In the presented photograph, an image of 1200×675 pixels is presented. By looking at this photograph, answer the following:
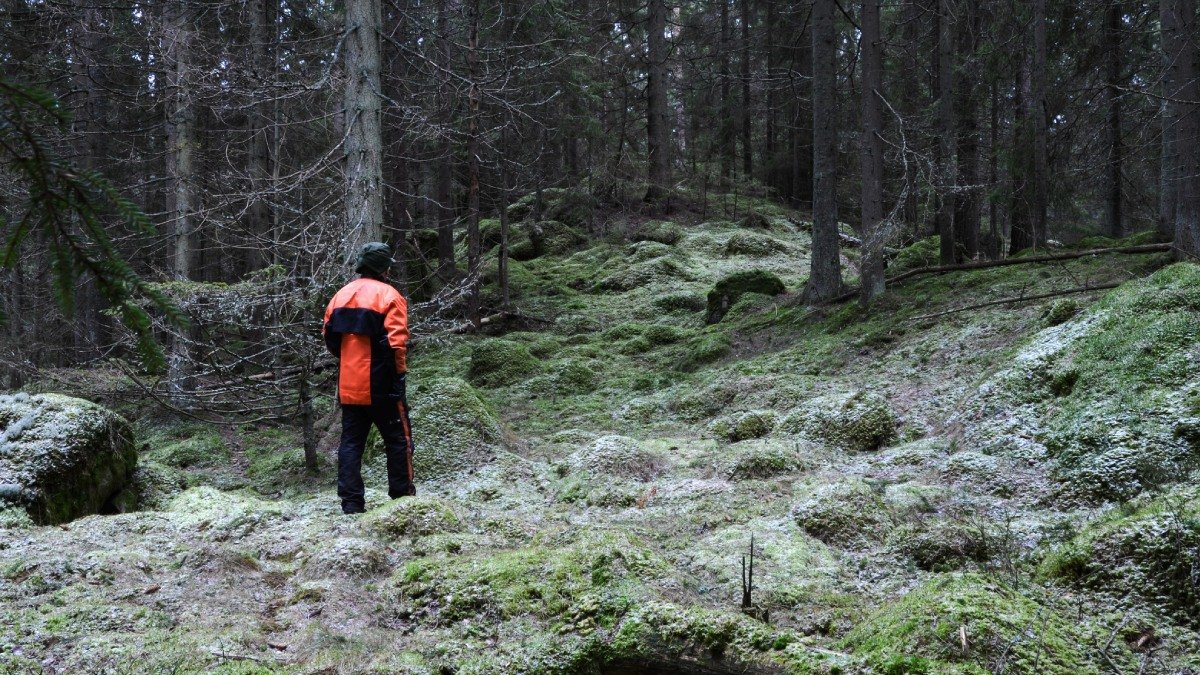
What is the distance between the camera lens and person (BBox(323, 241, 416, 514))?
5406 mm

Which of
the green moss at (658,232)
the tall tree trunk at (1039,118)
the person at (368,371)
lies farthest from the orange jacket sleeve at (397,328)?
the green moss at (658,232)

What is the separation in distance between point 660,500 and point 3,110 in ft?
14.3

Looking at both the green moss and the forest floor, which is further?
the green moss

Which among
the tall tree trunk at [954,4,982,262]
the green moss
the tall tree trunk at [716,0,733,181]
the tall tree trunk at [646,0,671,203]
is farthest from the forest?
the tall tree trunk at [716,0,733,181]

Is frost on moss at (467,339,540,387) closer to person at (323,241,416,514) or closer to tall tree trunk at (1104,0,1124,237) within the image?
person at (323,241,416,514)

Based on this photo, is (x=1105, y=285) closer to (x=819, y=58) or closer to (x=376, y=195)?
(x=819, y=58)

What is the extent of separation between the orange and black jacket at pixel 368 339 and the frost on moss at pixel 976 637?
3889 mm

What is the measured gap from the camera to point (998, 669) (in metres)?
2.28

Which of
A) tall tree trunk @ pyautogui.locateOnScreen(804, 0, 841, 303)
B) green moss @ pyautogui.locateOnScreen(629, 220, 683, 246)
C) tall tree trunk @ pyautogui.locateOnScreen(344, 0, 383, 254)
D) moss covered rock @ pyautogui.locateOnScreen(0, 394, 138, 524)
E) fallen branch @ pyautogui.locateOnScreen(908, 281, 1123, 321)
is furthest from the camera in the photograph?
green moss @ pyautogui.locateOnScreen(629, 220, 683, 246)

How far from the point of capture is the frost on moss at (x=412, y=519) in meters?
4.45

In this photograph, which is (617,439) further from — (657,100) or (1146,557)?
(657,100)

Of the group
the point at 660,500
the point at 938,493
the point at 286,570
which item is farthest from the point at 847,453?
the point at 286,570

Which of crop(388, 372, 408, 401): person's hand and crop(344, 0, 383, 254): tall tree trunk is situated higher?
crop(344, 0, 383, 254): tall tree trunk

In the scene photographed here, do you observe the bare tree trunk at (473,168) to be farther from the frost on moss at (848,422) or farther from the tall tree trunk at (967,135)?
the tall tree trunk at (967,135)
